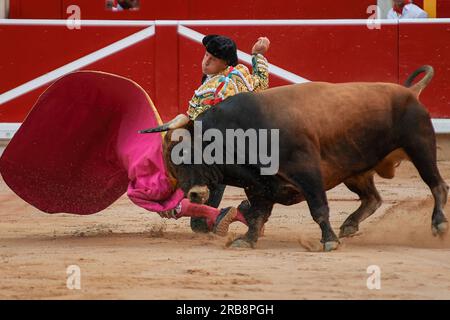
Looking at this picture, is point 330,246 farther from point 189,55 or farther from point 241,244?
point 189,55

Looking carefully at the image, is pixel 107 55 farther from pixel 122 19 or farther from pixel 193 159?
pixel 193 159

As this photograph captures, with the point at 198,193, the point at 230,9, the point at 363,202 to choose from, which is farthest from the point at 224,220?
the point at 230,9

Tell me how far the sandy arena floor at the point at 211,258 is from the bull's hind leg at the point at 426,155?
0.16m

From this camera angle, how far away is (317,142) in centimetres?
684

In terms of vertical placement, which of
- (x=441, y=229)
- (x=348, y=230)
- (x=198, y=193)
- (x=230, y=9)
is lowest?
(x=348, y=230)

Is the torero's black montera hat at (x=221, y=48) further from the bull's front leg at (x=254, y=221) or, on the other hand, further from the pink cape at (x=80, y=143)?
the bull's front leg at (x=254, y=221)

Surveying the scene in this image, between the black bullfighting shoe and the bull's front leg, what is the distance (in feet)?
0.99

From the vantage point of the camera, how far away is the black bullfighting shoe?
7438 mm

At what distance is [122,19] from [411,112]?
20.2 ft

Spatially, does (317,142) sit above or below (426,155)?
above

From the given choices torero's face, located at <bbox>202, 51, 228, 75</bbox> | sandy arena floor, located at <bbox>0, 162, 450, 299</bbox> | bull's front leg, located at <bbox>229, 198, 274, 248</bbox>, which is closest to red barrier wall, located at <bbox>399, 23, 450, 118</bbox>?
sandy arena floor, located at <bbox>0, 162, 450, 299</bbox>

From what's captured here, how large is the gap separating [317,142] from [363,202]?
34.3 inches

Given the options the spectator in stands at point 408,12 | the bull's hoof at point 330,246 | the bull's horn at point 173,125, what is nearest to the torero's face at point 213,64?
the bull's horn at point 173,125

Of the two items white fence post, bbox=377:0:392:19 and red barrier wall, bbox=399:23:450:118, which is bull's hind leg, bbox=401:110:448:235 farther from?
white fence post, bbox=377:0:392:19
